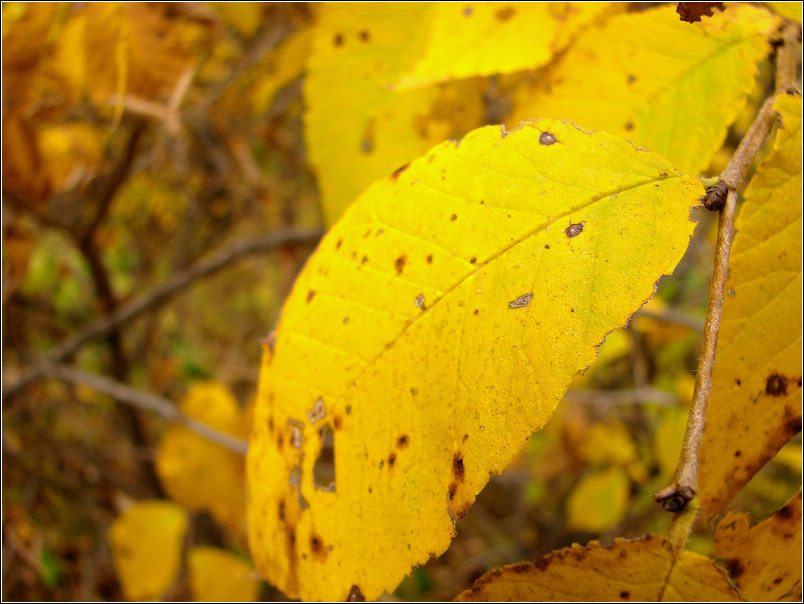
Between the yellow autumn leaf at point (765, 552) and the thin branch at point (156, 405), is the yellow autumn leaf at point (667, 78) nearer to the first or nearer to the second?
the yellow autumn leaf at point (765, 552)

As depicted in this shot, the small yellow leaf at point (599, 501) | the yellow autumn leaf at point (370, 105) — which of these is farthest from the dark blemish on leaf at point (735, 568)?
the small yellow leaf at point (599, 501)

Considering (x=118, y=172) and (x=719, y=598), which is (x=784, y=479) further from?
(x=118, y=172)

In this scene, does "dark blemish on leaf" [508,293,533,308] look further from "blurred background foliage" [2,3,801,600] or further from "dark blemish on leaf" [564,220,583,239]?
"blurred background foliage" [2,3,801,600]

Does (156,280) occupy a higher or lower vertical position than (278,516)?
lower

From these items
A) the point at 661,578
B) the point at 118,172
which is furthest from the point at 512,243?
the point at 118,172

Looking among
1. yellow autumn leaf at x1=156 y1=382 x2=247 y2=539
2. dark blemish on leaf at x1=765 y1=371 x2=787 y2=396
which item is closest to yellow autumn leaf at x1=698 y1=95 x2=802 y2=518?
dark blemish on leaf at x1=765 y1=371 x2=787 y2=396

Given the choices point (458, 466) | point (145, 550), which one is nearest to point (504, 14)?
point (458, 466)
